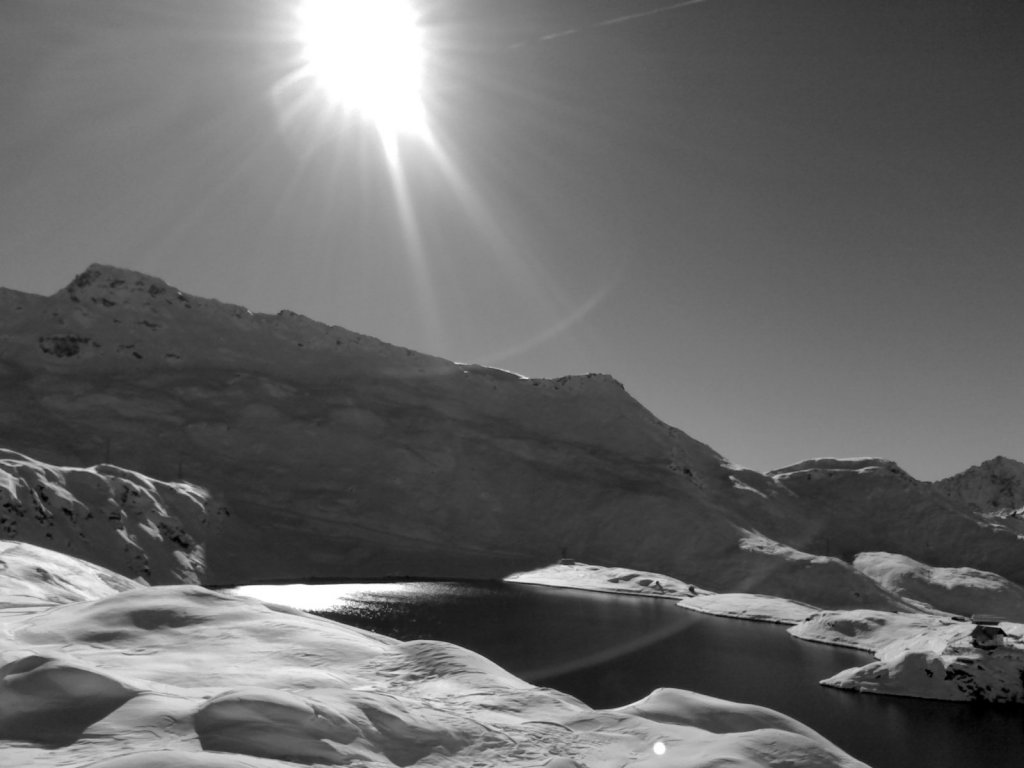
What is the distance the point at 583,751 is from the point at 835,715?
38.0 metres

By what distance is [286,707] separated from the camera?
1853 cm

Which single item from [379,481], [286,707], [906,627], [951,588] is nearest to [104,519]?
[379,481]

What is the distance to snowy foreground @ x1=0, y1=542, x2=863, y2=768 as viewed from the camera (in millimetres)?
17458

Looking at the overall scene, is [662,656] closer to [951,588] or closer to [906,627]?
[906,627]

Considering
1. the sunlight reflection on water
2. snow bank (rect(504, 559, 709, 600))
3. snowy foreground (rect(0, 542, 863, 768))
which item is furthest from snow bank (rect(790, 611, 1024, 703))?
snow bank (rect(504, 559, 709, 600))

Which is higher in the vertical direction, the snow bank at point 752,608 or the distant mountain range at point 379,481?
the distant mountain range at point 379,481

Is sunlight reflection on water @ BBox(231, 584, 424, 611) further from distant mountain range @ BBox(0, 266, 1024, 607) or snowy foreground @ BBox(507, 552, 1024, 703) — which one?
snowy foreground @ BBox(507, 552, 1024, 703)

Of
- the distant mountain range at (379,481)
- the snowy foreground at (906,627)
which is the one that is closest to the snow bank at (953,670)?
the snowy foreground at (906,627)

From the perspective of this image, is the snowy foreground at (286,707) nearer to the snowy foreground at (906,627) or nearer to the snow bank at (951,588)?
the snowy foreground at (906,627)

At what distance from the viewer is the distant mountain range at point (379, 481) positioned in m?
142

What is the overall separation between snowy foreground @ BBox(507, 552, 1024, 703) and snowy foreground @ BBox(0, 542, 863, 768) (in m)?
41.1

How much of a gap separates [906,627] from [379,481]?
110 metres

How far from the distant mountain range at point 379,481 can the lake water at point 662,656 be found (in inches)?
1113

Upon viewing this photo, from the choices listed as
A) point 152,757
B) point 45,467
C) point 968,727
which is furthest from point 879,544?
point 152,757
